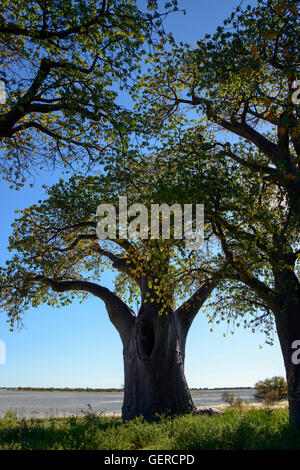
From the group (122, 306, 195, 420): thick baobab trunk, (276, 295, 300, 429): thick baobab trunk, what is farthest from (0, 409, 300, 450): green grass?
(122, 306, 195, 420): thick baobab trunk

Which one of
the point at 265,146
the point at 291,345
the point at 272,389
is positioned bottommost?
the point at 272,389

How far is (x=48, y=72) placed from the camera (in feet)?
36.3

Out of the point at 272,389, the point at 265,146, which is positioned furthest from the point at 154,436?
the point at 272,389

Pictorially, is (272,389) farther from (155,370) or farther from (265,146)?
(265,146)

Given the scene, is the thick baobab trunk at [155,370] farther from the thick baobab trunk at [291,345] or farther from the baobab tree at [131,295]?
the thick baobab trunk at [291,345]

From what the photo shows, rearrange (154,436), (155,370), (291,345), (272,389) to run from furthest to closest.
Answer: (272,389), (155,370), (291,345), (154,436)

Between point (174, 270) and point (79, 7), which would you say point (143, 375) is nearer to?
point (174, 270)

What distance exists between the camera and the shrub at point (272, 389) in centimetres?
2589

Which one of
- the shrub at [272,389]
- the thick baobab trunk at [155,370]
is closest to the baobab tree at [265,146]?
the thick baobab trunk at [155,370]

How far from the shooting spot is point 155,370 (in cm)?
1503

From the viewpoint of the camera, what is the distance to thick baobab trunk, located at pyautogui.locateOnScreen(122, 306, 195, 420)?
580 inches

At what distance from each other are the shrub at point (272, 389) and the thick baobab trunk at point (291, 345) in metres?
15.8

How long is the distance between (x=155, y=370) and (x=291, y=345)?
223 inches
